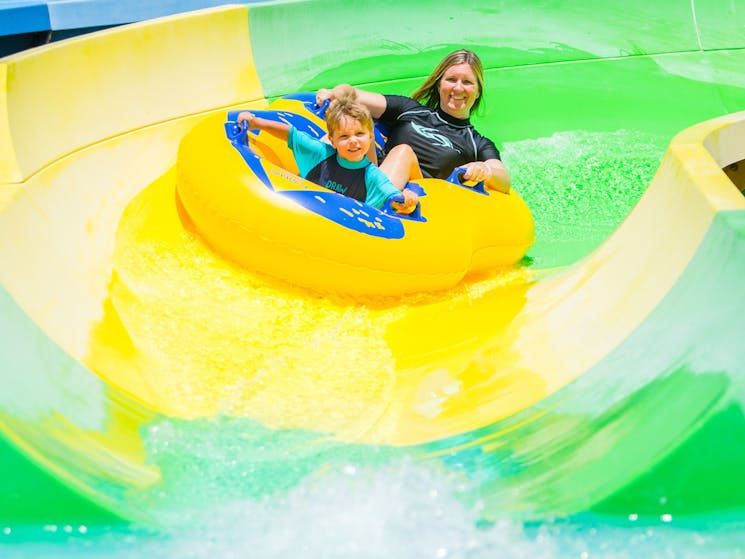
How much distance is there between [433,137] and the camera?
2.79m

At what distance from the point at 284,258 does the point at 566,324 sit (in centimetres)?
70

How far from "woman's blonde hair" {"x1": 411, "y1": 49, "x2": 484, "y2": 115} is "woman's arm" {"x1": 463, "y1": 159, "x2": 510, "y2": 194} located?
33 cm

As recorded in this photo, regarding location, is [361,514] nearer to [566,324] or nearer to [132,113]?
[566,324]

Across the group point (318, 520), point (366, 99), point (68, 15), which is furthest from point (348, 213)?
Result: point (68, 15)

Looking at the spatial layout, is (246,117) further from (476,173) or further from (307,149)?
(476,173)

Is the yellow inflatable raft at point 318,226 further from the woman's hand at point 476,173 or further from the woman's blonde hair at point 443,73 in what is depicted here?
the woman's blonde hair at point 443,73

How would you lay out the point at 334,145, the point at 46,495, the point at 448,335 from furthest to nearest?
the point at 334,145 → the point at 448,335 → the point at 46,495

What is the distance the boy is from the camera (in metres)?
2.40

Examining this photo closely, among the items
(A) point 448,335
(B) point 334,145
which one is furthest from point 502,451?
(B) point 334,145

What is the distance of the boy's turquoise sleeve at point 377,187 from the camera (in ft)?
7.96

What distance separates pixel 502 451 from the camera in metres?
1.65

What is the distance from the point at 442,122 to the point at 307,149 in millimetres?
534

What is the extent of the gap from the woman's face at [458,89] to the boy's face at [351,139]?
516mm

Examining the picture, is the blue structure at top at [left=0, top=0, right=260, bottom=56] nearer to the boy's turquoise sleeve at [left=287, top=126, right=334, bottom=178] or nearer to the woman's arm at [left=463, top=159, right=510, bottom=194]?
the boy's turquoise sleeve at [left=287, top=126, right=334, bottom=178]
